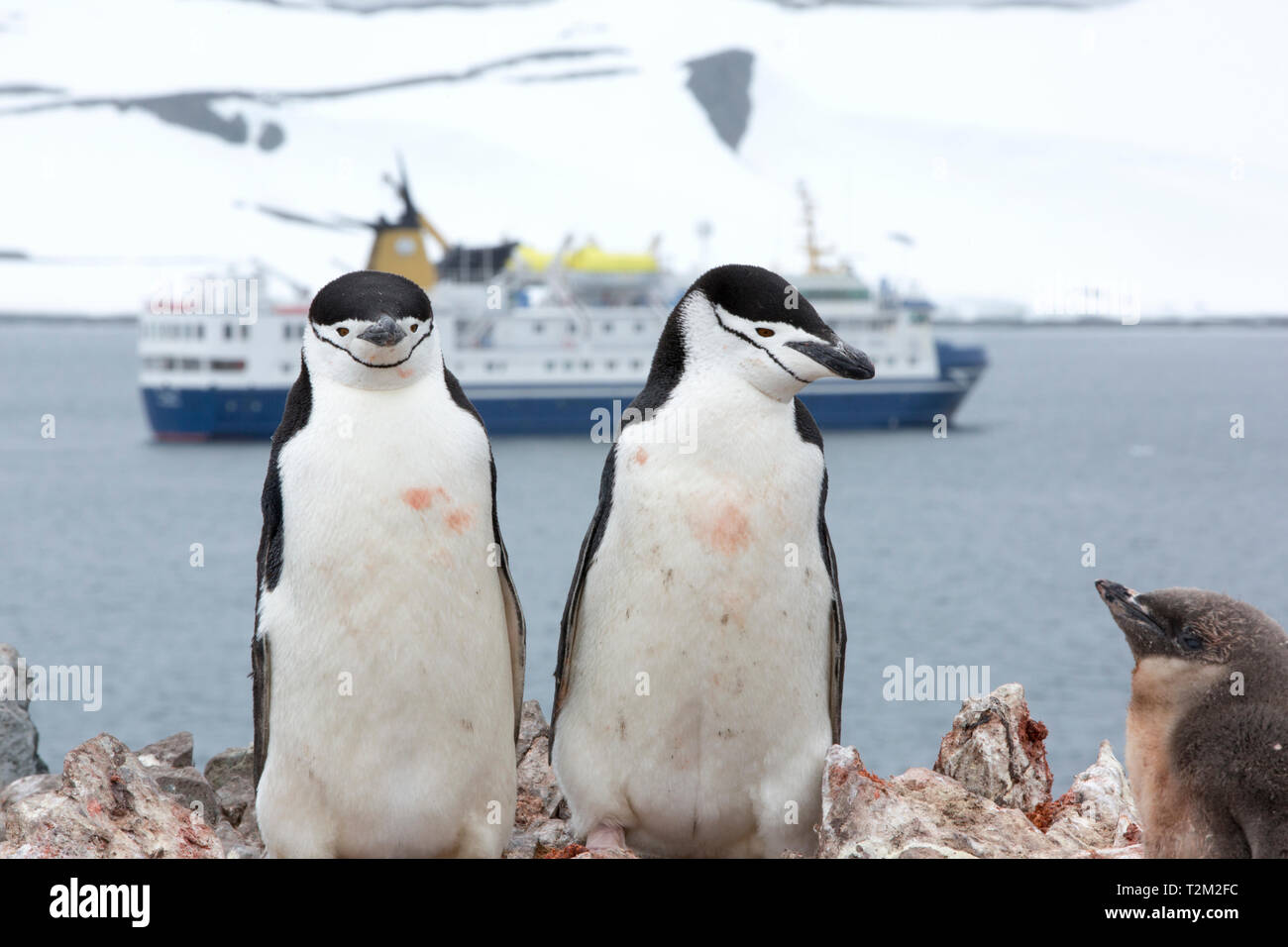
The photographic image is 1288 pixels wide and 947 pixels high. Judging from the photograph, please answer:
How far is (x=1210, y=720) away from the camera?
291cm

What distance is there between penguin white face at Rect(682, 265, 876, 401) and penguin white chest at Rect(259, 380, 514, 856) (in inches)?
26.9

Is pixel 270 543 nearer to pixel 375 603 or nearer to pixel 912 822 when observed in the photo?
pixel 375 603

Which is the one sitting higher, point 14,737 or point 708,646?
point 708,646

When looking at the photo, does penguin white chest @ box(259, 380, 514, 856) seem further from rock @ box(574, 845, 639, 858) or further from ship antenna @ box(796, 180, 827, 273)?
ship antenna @ box(796, 180, 827, 273)

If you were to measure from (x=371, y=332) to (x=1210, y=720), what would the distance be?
6.62 feet

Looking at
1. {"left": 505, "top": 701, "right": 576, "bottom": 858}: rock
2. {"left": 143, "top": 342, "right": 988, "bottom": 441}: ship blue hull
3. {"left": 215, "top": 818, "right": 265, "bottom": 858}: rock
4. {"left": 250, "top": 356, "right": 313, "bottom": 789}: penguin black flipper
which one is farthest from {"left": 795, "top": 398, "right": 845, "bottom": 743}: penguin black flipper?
{"left": 143, "top": 342, "right": 988, "bottom": 441}: ship blue hull

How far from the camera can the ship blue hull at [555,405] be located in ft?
166

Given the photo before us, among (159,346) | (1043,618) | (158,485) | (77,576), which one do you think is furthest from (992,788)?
(158,485)

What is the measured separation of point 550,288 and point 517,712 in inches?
2038

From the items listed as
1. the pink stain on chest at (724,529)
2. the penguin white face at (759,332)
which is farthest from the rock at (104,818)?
the penguin white face at (759,332)

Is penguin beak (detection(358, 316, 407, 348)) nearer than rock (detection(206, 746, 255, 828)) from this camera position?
Yes

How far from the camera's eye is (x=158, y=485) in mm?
53875

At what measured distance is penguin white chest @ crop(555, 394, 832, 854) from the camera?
11.7 ft

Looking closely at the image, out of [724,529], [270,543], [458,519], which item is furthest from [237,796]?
[724,529]
